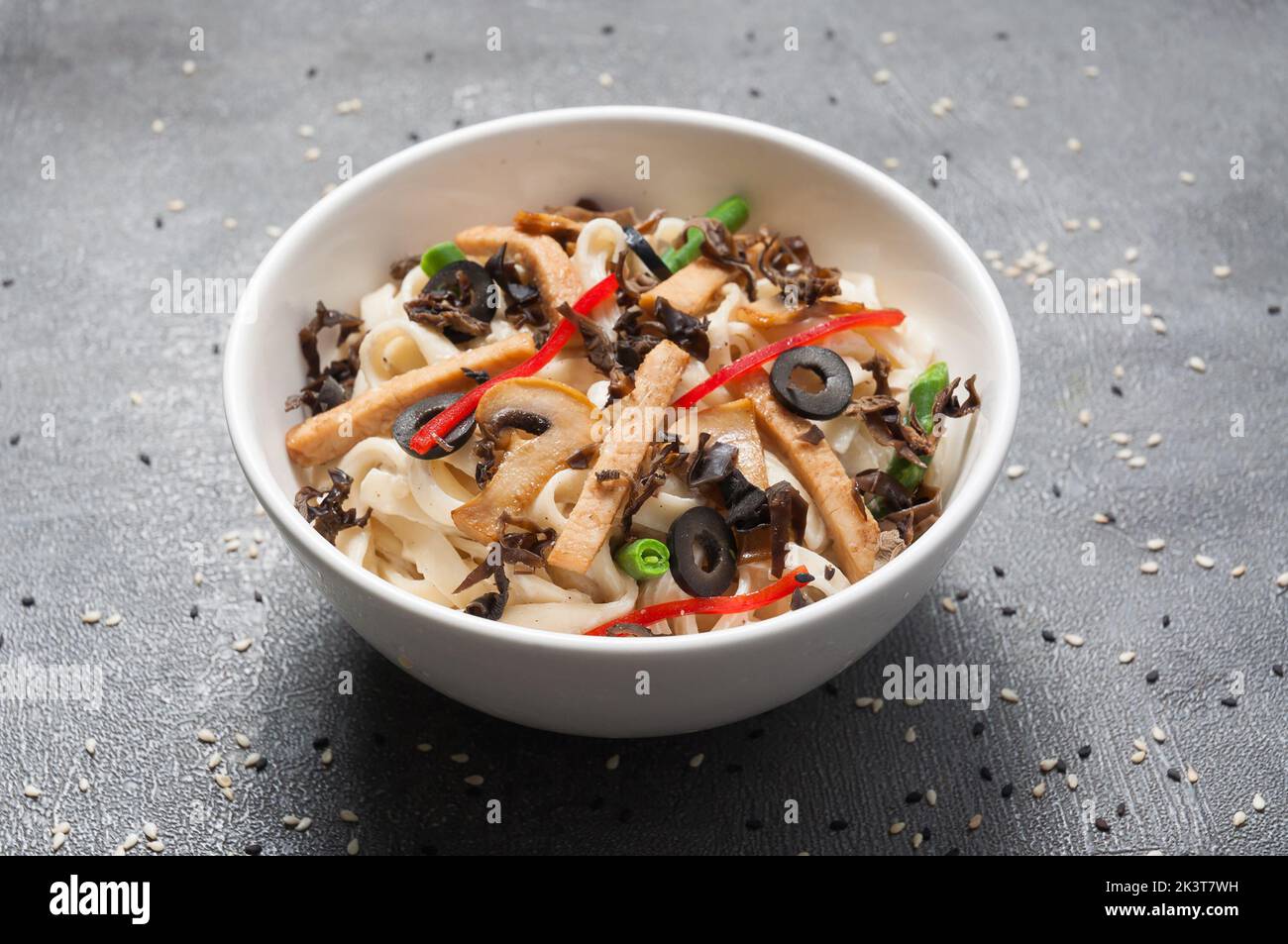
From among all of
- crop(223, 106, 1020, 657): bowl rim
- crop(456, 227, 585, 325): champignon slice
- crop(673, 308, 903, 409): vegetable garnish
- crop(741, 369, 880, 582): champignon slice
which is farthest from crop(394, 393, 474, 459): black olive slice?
crop(741, 369, 880, 582): champignon slice

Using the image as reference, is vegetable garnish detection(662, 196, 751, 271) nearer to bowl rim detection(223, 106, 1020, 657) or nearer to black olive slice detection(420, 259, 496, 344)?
bowl rim detection(223, 106, 1020, 657)

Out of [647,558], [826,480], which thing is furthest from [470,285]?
[826,480]

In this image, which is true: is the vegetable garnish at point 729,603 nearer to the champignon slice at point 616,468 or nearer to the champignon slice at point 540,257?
the champignon slice at point 616,468

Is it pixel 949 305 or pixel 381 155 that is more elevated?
pixel 381 155

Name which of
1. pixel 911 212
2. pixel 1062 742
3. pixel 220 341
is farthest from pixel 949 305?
pixel 220 341

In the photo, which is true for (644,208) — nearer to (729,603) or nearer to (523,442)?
(523,442)

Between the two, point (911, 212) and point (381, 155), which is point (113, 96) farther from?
point (911, 212)
